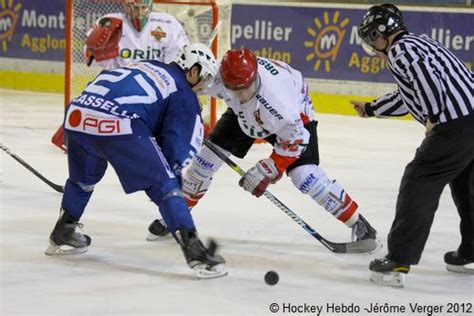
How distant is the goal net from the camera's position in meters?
6.58

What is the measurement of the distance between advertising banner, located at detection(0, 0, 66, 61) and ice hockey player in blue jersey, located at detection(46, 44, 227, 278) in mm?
6168

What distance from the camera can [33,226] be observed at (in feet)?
12.9

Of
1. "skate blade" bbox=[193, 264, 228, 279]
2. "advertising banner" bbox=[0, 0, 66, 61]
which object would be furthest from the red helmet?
"advertising banner" bbox=[0, 0, 66, 61]

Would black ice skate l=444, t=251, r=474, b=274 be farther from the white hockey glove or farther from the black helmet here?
the black helmet

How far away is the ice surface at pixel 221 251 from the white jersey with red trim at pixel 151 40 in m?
0.71

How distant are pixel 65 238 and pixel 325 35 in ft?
17.5

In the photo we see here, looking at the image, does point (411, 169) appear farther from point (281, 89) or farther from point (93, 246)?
point (93, 246)

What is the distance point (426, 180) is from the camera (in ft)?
10.4

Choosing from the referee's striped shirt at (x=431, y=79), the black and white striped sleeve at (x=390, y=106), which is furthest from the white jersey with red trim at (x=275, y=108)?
the referee's striped shirt at (x=431, y=79)

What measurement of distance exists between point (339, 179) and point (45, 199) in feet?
5.54

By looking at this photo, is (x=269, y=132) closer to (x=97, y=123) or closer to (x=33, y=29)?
(x=97, y=123)

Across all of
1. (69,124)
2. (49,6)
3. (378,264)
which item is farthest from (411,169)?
(49,6)

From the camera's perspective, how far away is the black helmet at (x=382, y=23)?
320 cm

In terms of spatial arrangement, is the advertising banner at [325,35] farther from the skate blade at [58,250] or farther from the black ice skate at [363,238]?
the skate blade at [58,250]
